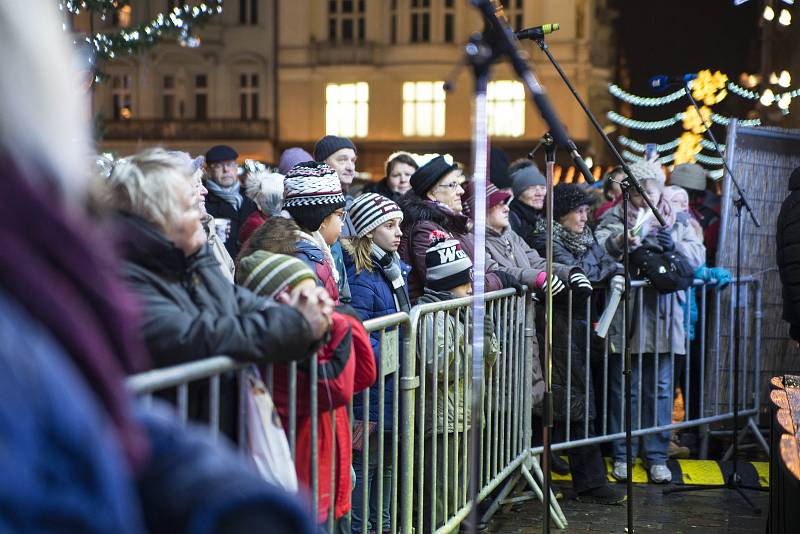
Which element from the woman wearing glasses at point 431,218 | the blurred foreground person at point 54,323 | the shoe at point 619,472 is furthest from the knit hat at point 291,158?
the blurred foreground person at point 54,323

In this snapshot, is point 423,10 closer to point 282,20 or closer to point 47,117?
point 282,20

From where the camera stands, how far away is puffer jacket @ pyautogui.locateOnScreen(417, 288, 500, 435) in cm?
519

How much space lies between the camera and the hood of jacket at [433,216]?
22.4ft

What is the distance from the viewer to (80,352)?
4.05 ft

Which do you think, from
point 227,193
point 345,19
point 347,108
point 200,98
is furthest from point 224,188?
point 200,98

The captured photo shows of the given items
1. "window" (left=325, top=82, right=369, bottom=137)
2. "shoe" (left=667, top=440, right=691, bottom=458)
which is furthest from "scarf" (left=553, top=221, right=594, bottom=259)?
"window" (left=325, top=82, right=369, bottom=137)

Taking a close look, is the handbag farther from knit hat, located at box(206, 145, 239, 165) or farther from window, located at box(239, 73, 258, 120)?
window, located at box(239, 73, 258, 120)

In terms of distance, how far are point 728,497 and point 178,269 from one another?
211 inches

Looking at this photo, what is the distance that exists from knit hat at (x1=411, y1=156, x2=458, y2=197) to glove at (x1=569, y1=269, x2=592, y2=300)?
3.64 ft

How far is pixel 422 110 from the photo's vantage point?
43.2 meters

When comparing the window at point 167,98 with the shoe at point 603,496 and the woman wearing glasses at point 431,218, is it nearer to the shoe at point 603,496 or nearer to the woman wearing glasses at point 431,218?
the woman wearing glasses at point 431,218

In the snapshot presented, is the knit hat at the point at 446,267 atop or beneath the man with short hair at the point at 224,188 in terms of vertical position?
beneath

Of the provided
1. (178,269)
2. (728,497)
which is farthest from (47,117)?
(728,497)

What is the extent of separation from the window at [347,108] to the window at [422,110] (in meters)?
1.67
